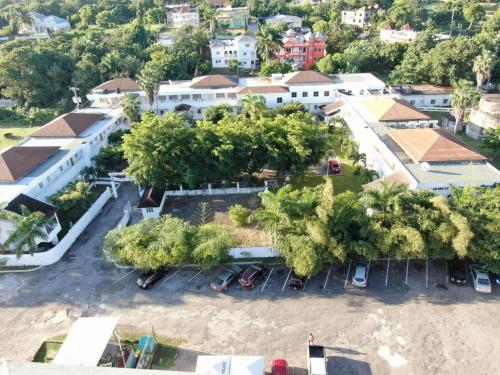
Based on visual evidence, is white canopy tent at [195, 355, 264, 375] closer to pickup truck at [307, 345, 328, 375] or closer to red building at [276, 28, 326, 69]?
pickup truck at [307, 345, 328, 375]

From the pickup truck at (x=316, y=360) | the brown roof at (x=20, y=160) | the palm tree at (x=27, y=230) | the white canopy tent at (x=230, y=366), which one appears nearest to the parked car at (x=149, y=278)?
the palm tree at (x=27, y=230)

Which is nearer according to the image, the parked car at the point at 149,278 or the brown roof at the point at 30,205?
the parked car at the point at 149,278

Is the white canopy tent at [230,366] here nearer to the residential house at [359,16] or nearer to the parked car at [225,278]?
the parked car at [225,278]

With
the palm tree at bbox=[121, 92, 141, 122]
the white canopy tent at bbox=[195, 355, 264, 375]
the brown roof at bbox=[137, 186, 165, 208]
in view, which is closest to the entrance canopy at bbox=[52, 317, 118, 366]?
the white canopy tent at bbox=[195, 355, 264, 375]

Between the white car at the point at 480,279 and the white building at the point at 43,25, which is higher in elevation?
the white building at the point at 43,25

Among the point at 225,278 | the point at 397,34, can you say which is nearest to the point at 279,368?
the point at 225,278

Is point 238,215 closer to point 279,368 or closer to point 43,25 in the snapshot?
point 279,368
